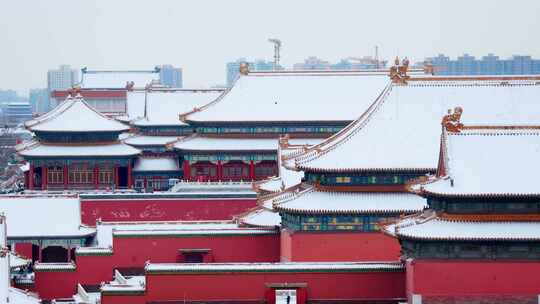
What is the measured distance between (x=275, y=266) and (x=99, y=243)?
1515 cm

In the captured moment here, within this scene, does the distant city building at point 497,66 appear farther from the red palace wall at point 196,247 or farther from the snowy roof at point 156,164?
the red palace wall at point 196,247

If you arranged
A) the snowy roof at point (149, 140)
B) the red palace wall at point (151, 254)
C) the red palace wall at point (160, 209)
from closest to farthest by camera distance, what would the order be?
the red palace wall at point (151, 254)
the red palace wall at point (160, 209)
the snowy roof at point (149, 140)

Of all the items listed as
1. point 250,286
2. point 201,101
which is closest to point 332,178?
point 250,286

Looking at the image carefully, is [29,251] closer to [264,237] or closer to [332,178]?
[264,237]

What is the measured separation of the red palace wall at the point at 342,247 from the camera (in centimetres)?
5112

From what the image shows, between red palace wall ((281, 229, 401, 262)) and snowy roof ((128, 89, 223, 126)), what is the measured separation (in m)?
33.2

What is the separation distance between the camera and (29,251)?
62281mm

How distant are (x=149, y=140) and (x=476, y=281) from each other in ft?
135

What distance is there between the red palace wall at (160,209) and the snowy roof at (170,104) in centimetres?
1434

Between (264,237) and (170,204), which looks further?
(170,204)

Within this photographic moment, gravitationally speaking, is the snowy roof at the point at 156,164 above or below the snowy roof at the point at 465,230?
below

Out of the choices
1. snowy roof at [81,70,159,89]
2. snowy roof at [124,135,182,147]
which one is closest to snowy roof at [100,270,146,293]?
snowy roof at [124,135,182,147]

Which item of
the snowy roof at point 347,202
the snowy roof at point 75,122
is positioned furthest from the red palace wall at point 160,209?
the snowy roof at point 347,202

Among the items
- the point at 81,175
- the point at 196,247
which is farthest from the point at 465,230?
the point at 81,175
